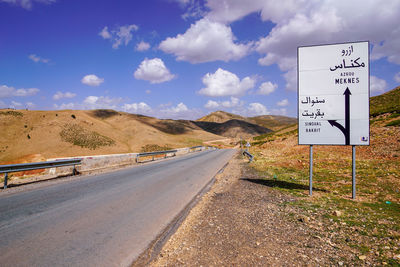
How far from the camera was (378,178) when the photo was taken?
1077cm

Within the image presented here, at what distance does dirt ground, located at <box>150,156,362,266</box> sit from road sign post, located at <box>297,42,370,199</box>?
3.33 meters

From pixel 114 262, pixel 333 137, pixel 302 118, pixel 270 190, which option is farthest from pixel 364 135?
pixel 114 262

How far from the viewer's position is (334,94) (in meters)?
8.32

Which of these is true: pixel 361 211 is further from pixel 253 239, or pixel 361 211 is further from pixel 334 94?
pixel 334 94

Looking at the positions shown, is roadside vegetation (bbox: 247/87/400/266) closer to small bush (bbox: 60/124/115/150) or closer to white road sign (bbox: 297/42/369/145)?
white road sign (bbox: 297/42/369/145)

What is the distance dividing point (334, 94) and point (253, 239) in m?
6.38

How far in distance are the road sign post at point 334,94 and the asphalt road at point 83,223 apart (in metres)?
5.39

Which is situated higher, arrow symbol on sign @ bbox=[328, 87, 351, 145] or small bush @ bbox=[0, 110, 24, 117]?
small bush @ bbox=[0, 110, 24, 117]

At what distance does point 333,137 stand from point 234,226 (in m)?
5.50

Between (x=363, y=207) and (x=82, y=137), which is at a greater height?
(x=82, y=137)

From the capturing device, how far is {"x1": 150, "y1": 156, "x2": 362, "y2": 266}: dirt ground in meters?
3.71

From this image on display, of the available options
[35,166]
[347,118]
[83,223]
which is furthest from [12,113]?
[347,118]

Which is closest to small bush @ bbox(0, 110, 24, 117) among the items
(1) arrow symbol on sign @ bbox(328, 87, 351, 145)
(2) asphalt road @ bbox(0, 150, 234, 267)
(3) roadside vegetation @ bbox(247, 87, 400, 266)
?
(2) asphalt road @ bbox(0, 150, 234, 267)

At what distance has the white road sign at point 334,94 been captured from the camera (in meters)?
8.02
